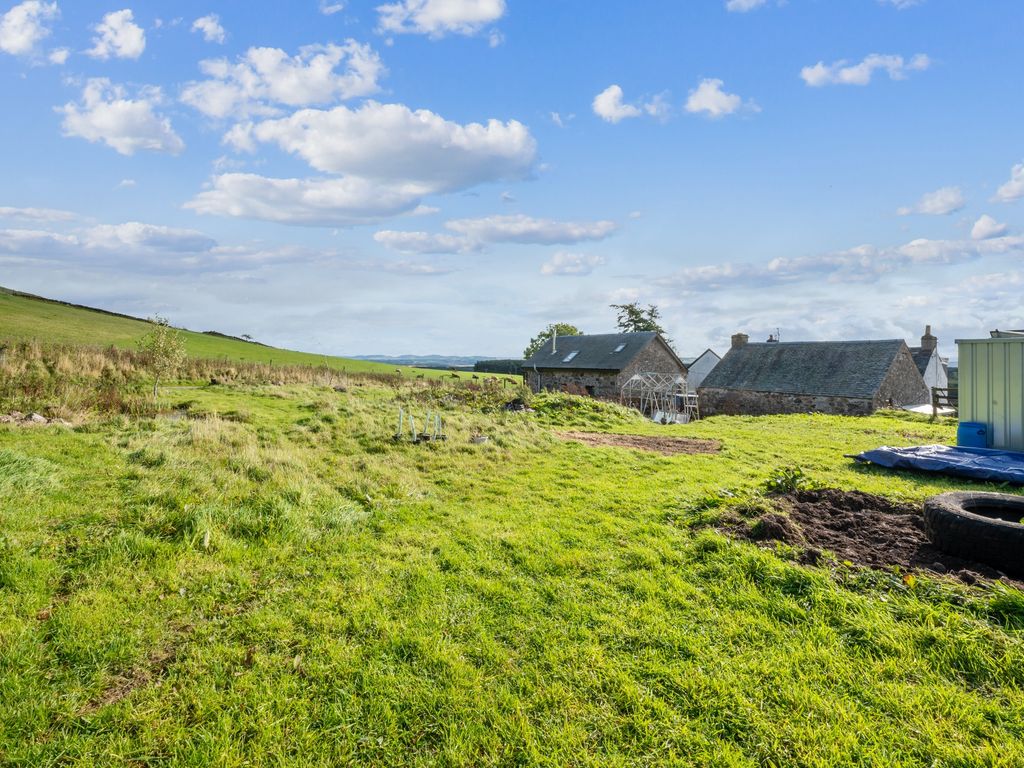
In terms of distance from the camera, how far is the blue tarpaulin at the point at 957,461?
8.41m

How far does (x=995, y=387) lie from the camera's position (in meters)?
10.2

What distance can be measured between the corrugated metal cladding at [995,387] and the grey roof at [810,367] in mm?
15415

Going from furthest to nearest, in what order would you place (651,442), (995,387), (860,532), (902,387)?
(902,387) → (651,442) → (995,387) → (860,532)

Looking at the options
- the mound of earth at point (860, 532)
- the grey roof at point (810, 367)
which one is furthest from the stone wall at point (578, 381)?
the mound of earth at point (860, 532)

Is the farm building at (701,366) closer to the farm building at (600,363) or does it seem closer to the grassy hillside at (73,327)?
the farm building at (600,363)

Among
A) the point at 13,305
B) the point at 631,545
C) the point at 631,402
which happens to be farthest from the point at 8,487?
the point at 13,305

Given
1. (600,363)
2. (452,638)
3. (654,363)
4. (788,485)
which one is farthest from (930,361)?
(452,638)

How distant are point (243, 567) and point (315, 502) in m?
1.81

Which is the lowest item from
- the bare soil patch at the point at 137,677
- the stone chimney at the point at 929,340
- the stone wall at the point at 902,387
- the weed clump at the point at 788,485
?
the bare soil patch at the point at 137,677

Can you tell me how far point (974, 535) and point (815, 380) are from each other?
25.3 m

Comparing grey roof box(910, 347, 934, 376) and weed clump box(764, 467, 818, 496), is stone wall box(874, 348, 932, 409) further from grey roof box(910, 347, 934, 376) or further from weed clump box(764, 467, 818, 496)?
weed clump box(764, 467, 818, 496)

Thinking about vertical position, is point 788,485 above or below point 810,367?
below

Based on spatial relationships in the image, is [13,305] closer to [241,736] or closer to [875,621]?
[241,736]

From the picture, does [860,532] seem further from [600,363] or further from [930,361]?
[930,361]
